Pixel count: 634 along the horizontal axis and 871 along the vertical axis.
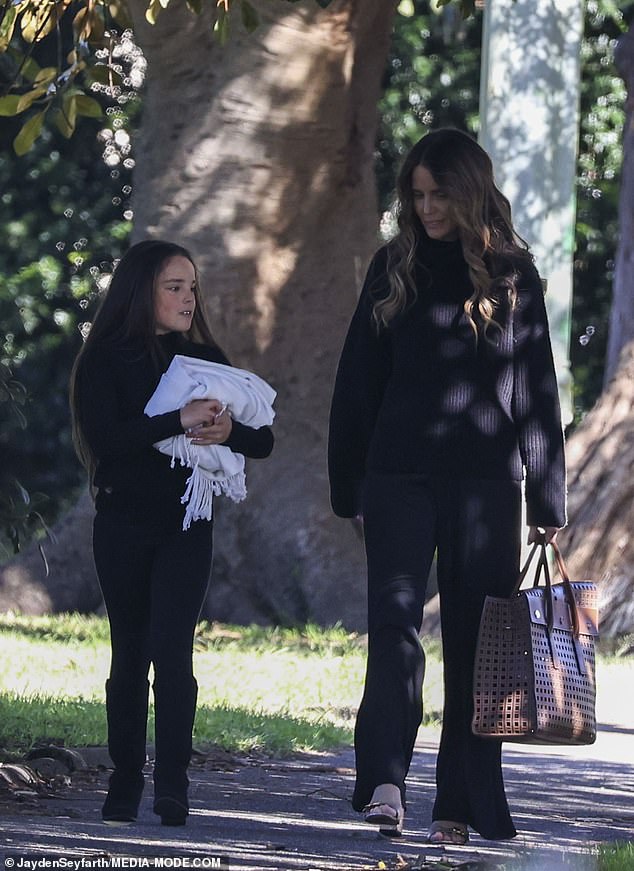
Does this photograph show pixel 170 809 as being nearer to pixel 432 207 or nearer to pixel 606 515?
pixel 432 207

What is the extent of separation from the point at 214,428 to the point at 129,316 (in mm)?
445

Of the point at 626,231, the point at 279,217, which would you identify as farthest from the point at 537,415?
the point at 626,231

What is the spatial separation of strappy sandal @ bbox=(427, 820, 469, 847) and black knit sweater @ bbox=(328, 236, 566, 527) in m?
0.88

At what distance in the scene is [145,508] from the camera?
5.61 m

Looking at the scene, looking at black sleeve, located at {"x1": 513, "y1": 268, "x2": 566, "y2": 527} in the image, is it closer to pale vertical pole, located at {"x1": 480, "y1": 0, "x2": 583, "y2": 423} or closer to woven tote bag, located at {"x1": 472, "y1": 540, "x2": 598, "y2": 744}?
woven tote bag, located at {"x1": 472, "y1": 540, "x2": 598, "y2": 744}

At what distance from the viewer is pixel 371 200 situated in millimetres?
13812

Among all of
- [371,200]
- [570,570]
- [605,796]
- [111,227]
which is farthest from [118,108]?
[605,796]

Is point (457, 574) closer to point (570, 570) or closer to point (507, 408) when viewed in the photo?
point (507, 408)

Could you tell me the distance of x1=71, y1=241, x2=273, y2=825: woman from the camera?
5.52m

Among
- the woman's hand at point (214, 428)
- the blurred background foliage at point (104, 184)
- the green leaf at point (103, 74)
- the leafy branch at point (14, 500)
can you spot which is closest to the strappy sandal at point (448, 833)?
the woman's hand at point (214, 428)

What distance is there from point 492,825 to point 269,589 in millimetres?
7999

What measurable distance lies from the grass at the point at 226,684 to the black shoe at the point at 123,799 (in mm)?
1505

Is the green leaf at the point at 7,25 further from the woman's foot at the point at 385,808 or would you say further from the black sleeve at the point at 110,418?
the woman's foot at the point at 385,808

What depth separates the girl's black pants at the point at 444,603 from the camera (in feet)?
17.5
